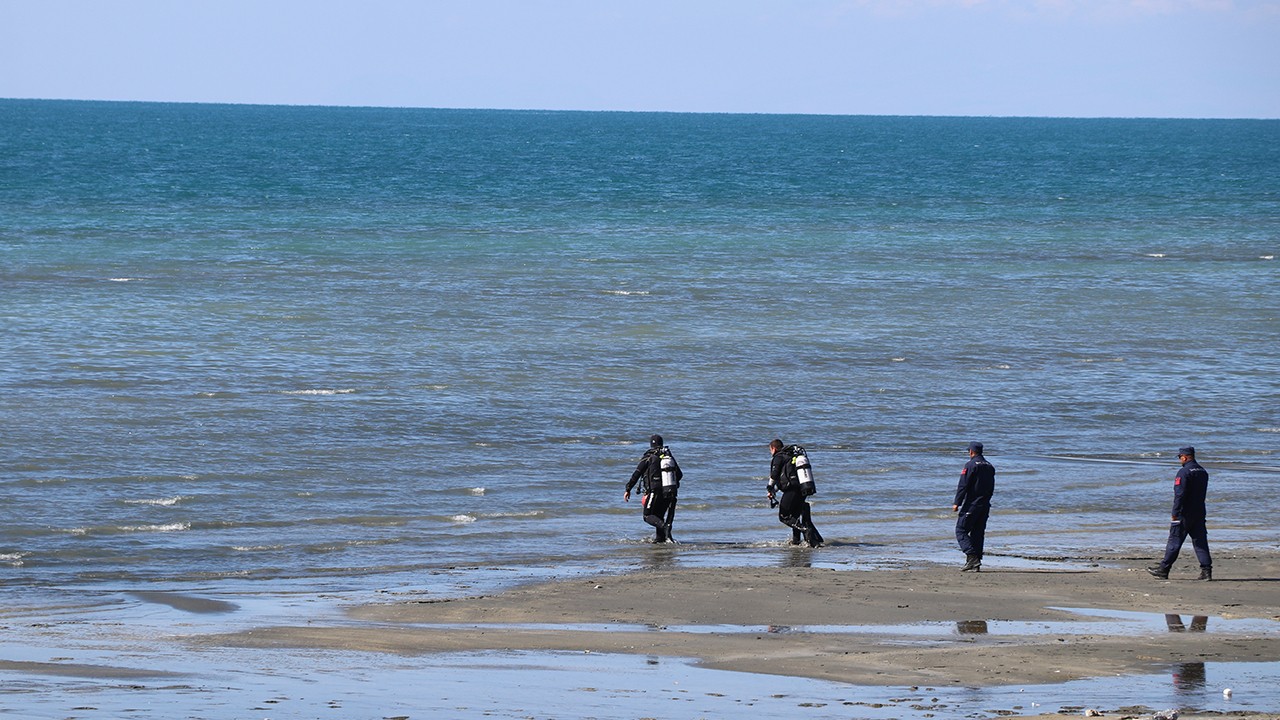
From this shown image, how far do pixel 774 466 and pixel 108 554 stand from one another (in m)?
6.60

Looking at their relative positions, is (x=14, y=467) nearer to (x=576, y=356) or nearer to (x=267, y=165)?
(x=576, y=356)

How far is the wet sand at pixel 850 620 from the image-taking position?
35.8ft

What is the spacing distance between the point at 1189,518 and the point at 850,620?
3.72 meters

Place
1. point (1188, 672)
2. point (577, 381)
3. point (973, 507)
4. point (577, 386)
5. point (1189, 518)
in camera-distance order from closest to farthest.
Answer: point (1188, 672)
point (1189, 518)
point (973, 507)
point (577, 386)
point (577, 381)

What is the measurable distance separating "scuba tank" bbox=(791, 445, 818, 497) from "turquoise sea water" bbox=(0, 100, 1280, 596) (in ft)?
2.16

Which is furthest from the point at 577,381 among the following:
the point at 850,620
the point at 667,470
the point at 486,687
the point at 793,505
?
the point at 486,687

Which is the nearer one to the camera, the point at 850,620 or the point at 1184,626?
the point at 1184,626

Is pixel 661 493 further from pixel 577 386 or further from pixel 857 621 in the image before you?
pixel 577 386

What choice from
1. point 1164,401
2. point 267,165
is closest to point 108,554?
point 1164,401

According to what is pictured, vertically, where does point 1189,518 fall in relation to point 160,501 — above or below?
above

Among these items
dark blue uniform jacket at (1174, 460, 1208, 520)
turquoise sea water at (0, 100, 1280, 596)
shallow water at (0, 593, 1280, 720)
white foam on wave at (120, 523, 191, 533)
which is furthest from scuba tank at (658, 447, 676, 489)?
white foam on wave at (120, 523, 191, 533)

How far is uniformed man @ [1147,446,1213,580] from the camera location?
14148 mm

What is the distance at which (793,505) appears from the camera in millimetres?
16188

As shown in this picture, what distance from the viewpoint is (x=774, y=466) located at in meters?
16.5
